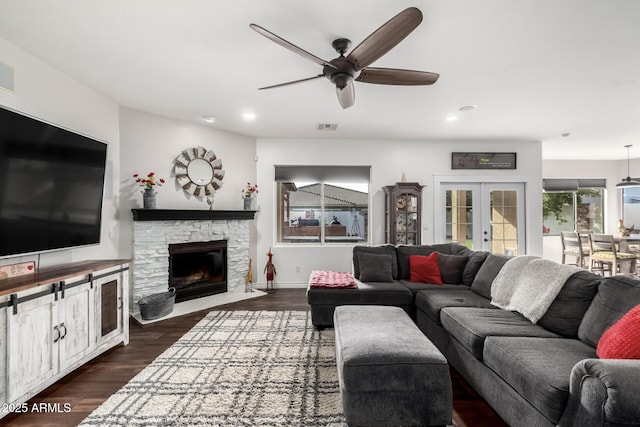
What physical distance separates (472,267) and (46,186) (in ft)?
13.9

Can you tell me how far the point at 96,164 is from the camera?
119 inches

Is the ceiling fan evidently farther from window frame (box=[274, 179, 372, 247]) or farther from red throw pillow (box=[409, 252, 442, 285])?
window frame (box=[274, 179, 372, 247])

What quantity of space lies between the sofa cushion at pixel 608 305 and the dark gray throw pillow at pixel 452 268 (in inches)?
63.2

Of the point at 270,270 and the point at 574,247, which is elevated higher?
the point at 574,247

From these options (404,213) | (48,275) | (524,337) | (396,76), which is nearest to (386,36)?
(396,76)

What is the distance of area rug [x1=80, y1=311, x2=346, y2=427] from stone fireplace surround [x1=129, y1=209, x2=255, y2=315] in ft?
3.87

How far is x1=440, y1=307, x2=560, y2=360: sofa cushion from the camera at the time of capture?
6.72 feet

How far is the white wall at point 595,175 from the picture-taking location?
7.36m

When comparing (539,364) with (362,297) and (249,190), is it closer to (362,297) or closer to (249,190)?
(362,297)

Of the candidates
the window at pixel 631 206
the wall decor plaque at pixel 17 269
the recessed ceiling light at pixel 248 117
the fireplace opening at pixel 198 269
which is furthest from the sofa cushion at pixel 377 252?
the window at pixel 631 206

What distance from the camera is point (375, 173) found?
17.8 feet

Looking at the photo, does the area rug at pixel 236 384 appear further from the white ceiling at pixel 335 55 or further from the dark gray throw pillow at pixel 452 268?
the white ceiling at pixel 335 55

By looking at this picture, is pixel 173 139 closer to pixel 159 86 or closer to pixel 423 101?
pixel 159 86

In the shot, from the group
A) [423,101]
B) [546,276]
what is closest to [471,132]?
[423,101]
